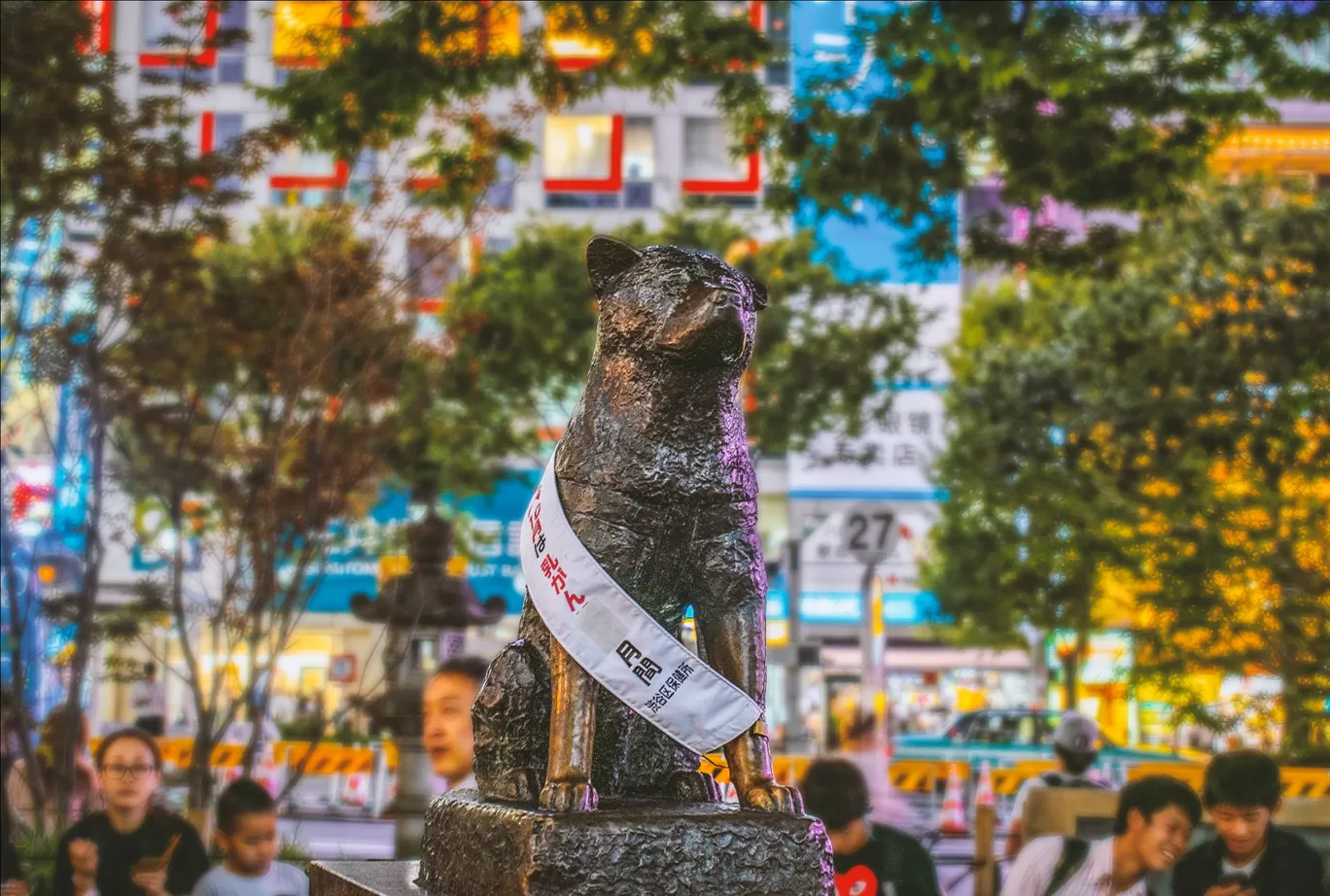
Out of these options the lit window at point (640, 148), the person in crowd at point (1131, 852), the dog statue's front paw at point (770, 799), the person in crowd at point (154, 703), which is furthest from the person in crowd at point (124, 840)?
the lit window at point (640, 148)

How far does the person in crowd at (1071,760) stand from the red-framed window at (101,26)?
6.68 metres

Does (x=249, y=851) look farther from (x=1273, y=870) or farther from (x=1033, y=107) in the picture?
(x=1033, y=107)

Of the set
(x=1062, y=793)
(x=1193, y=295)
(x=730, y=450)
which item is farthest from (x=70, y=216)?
(x=1193, y=295)

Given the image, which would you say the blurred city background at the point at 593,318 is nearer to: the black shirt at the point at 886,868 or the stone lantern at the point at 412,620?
the stone lantern at the point at 412,620

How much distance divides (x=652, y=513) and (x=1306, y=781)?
14106 mm

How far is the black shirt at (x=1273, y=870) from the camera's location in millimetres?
4246

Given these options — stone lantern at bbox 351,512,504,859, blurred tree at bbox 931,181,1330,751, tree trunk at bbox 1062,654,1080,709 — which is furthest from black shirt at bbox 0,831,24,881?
tree trunk at bbox 1062,654,1080,709

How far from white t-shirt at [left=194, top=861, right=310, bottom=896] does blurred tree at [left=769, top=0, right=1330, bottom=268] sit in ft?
15.1

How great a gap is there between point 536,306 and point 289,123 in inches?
415

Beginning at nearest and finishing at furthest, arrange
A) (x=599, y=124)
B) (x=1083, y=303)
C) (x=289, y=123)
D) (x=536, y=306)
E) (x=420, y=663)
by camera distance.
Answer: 1. (x=289, y=123)
2. (x=420, y=663)
3. (x=536, y=306)
4. (x=1083, y=303)
5. (x=599, y=124)

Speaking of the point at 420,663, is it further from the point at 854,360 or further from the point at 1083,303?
the point at 1083,303

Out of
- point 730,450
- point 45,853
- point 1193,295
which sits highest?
point 1193,295

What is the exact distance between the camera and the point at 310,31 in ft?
26.3

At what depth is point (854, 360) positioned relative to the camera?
19.3 m
